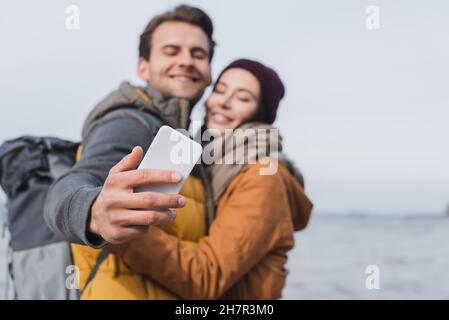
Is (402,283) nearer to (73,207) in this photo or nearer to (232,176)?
(232,176)

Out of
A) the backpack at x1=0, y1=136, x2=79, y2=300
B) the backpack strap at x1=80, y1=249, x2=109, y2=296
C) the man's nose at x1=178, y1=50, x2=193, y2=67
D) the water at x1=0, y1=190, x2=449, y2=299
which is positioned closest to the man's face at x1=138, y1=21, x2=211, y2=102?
the man's nose at x1=178, y1=50, x2=193, y2=67

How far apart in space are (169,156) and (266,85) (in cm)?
146

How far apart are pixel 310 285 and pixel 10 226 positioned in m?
5.92

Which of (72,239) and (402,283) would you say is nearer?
(72,239)

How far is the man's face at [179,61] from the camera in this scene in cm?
253

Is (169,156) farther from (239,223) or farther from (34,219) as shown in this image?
(34,219)

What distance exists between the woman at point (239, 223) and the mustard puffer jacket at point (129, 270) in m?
0.03

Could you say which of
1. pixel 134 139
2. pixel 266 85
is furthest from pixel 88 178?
pixel 266 85

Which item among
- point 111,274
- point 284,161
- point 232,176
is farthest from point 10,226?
point 284,161

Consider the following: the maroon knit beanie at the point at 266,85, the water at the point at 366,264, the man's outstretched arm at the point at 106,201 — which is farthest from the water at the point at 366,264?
the man's outstretched arm at the point at 106,201

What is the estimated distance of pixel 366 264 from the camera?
33.7 ft

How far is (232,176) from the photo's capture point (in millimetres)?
2328

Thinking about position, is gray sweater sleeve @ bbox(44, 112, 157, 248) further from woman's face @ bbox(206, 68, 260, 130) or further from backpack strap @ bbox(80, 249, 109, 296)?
woman's face @ bbox(206, 68, 260, 130)

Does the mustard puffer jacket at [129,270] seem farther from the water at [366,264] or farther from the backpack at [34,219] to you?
the water at [366,264]
